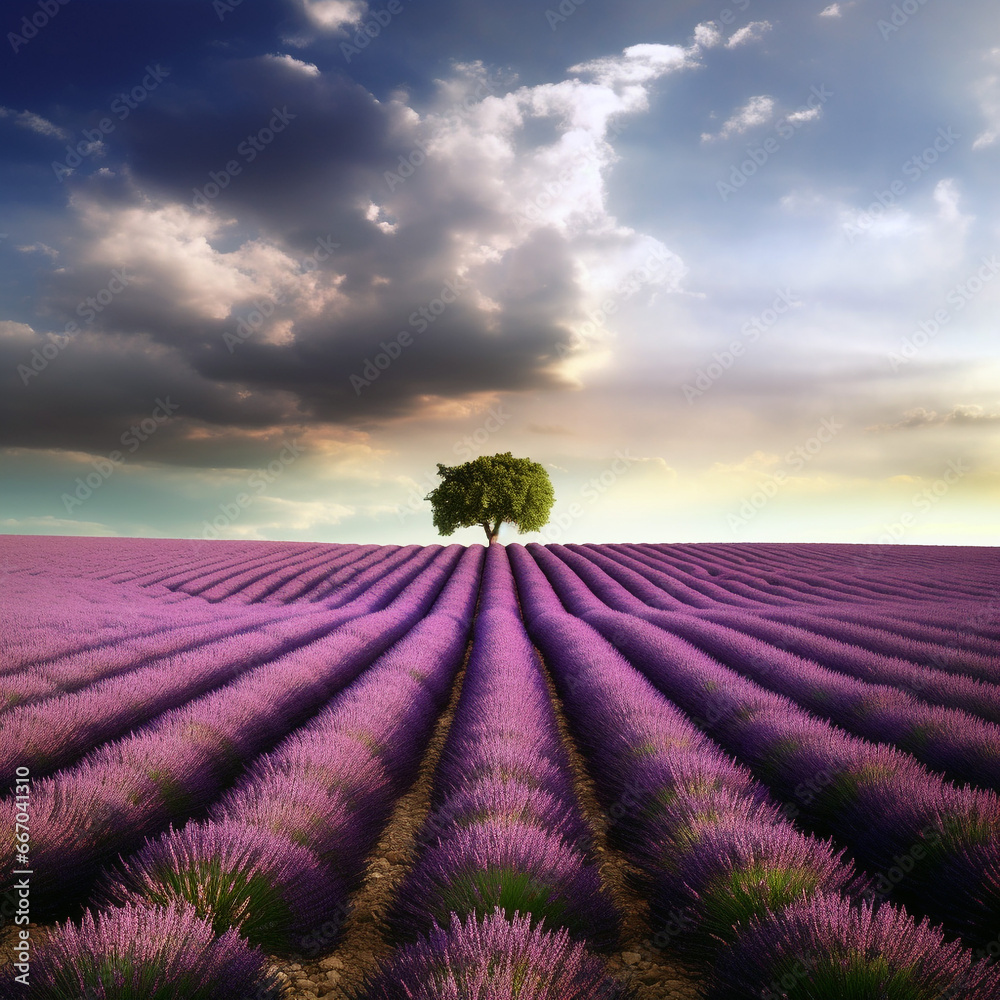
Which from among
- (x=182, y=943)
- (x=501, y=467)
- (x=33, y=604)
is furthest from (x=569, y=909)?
(x=501, y=467)

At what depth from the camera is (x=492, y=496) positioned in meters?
33.0

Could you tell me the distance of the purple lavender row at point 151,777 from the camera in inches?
92.4

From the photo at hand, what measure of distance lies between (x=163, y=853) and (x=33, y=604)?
9400mm

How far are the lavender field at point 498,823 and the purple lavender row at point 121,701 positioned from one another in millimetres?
22

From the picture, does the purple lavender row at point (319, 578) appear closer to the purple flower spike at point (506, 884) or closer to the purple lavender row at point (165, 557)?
the purple lavender row at point (165, 557)

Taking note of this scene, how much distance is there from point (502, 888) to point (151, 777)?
2.15 m

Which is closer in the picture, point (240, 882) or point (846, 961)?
point (846, 961)

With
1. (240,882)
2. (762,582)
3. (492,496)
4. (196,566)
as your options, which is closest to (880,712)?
(240,882)

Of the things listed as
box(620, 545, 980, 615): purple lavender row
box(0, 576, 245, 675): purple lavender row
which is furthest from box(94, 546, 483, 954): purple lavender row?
box(620, 545, 980, 615): purple lavender row

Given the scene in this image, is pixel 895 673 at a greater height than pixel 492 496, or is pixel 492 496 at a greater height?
pixel 492 496

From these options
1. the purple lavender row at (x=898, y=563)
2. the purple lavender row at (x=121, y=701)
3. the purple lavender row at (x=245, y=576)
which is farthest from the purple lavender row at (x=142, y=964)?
the purple lavender row at (x=898, y=563)

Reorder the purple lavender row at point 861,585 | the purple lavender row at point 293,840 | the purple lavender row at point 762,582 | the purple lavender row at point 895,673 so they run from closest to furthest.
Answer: the purple lavender row at point 293,840 < the purple lavender row at point 895,673 < the purple lavender row at point 861,585 < the purple lavender row at point 762,582

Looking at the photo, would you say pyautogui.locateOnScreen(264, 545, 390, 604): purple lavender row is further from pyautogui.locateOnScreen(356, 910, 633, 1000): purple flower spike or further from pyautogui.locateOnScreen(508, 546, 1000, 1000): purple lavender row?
pyautogui.locateOnScreen(356, 910, 633, 1000): purple flower spike

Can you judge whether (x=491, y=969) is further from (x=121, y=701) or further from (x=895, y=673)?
(x=895, y=673)
